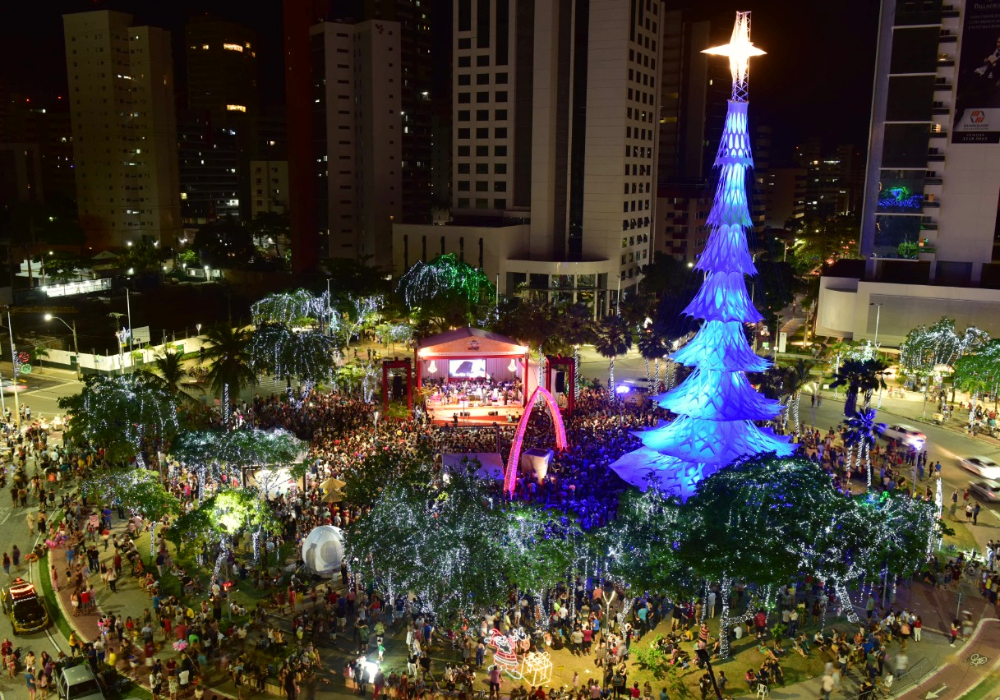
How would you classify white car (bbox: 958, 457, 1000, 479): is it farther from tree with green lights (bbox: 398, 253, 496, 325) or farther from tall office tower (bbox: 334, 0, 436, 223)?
tall office tower (bbox: 334, 0, 436, 223)

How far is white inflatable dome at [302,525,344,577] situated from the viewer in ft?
98.1

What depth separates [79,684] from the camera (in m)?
22.7

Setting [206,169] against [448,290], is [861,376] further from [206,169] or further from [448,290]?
[206,169]

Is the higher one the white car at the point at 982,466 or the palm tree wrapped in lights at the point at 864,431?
the palm tree wrapped in lights at the point at 864,431

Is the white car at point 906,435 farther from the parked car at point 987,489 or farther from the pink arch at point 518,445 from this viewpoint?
the pink arch at point 518,445

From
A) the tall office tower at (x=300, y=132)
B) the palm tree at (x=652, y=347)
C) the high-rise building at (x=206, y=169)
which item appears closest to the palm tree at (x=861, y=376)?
the palm tree at (x=652, y=347)

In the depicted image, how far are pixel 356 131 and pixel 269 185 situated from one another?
4047cm

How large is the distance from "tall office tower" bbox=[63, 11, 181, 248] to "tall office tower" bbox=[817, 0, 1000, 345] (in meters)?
96.9

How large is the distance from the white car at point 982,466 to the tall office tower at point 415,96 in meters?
79.3

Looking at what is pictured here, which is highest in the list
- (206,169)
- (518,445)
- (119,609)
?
(206,169)

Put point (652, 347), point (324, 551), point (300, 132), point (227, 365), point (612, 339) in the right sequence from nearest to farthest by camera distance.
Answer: point (324, 551) → point (227, 365) → point (652, 347) → point (612, 339) → point (300, 132)

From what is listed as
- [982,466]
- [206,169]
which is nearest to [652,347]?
[982,466]

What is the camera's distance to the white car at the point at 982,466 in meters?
39.5

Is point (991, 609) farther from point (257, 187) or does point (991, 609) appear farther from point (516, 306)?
point (257, 187)
